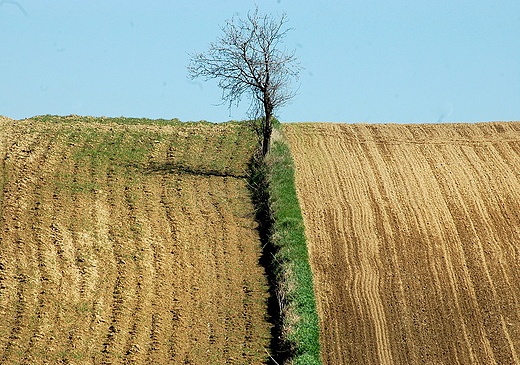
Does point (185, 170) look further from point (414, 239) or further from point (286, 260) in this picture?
point (414, 239)

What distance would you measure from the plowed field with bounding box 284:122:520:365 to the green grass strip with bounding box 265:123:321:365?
1.32 ft

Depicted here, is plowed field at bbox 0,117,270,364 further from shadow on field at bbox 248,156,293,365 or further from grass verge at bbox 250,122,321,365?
grass verge at bbox 250,122,321,365

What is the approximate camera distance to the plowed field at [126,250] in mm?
19656

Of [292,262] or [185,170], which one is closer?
[292,262]

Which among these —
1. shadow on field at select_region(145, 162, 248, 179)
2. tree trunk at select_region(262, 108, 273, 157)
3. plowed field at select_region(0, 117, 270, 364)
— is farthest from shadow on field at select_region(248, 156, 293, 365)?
shadow on field at select_region(145, 162, 248, 179)

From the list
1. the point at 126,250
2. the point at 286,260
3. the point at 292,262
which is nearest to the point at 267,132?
the point at 286,260

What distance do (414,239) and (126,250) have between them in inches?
430

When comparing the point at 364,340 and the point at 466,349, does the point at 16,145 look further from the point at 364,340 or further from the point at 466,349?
the point at 466,349

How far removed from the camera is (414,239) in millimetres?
26516

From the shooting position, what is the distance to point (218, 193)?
29594 mm

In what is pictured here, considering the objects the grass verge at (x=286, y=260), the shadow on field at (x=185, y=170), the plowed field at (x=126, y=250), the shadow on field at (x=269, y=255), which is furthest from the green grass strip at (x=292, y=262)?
the shadow on field at (x=185, y=170)

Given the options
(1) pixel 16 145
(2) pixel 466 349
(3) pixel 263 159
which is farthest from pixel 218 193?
(2) pixel 466 349

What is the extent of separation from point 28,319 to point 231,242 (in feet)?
27.4

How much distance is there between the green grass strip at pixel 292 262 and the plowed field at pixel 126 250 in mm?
838
